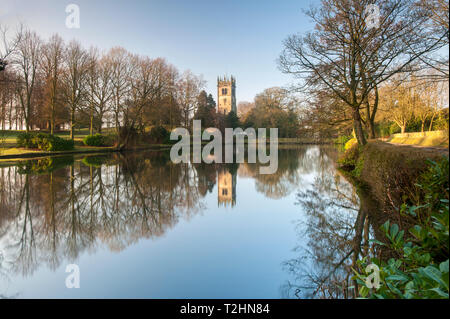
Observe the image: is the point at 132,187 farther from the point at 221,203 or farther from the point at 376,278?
the point at 376,278

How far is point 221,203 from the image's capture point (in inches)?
269

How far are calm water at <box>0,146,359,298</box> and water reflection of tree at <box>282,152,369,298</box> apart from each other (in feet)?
0.06

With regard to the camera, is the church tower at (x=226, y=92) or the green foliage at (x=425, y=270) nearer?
the green foliage at (x=425, y=270)

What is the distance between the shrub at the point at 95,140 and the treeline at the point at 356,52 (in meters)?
20.8

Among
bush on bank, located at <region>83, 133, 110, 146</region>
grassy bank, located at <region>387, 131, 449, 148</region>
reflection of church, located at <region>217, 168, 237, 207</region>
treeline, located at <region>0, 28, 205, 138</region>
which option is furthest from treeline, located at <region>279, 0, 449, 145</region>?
bush on bank, located at <region>83, 133, 110, 146</region>

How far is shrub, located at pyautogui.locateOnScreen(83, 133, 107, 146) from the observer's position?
24953 millimetres

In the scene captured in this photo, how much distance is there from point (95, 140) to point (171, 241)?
2444 centimetres

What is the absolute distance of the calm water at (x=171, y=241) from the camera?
2.86 m

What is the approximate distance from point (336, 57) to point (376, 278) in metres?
10.8

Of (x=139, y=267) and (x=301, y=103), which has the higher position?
(x=301, y=103)

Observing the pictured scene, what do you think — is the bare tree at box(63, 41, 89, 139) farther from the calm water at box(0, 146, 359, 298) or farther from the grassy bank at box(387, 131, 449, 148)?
the grassy bank at box(387, 131, 449, 148)

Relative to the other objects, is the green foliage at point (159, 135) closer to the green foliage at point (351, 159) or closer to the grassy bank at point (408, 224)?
the green foliage at point (351, 159)

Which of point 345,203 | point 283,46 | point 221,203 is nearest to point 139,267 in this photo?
point 221,203

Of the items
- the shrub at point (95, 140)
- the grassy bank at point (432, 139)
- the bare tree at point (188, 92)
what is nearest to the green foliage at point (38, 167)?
the shrub at point (95, 140)
